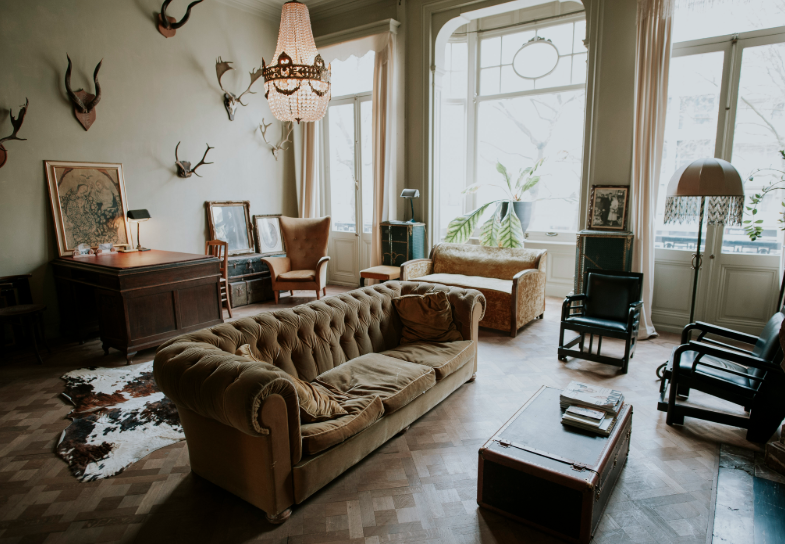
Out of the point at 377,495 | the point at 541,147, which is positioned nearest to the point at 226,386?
the point at 377,495

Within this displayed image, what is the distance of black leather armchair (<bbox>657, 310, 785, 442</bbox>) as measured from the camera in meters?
2.63

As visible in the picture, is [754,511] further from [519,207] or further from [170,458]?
[519,207]

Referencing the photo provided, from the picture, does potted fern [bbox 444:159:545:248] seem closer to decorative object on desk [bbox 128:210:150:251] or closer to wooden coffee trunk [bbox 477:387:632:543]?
wooden coffee trunk [bbox 477:387:632:543]

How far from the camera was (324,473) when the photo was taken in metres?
2.19

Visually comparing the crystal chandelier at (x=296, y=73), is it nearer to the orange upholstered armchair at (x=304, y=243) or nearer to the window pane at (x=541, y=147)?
the orange upholstered armchair at (x=304, y=243)

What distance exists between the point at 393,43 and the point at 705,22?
347 cm

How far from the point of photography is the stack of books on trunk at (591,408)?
2178 millimetres

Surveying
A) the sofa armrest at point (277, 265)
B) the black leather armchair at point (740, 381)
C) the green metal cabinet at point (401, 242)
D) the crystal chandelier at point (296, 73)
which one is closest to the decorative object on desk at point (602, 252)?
the black leather armchair at point (740, 381)

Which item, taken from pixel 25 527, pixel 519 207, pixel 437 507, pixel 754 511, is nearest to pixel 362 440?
pixel 437 507

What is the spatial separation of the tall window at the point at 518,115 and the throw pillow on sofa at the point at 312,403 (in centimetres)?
471

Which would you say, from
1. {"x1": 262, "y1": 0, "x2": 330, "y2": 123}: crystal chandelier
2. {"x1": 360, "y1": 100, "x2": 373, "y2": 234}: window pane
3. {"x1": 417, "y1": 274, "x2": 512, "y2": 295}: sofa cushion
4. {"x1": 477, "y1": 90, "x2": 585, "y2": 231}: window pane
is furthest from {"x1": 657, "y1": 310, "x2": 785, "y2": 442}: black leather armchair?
{"x1": 360, "y1": 100, "x2": 373, "y2": 234}: window pane

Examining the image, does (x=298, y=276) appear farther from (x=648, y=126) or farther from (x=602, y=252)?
(x=648, y=126)

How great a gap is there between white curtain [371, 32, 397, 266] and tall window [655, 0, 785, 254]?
320cm

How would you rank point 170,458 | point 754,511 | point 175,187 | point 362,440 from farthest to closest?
point 175,187
point 170,458
point 362,440
point 754,511
